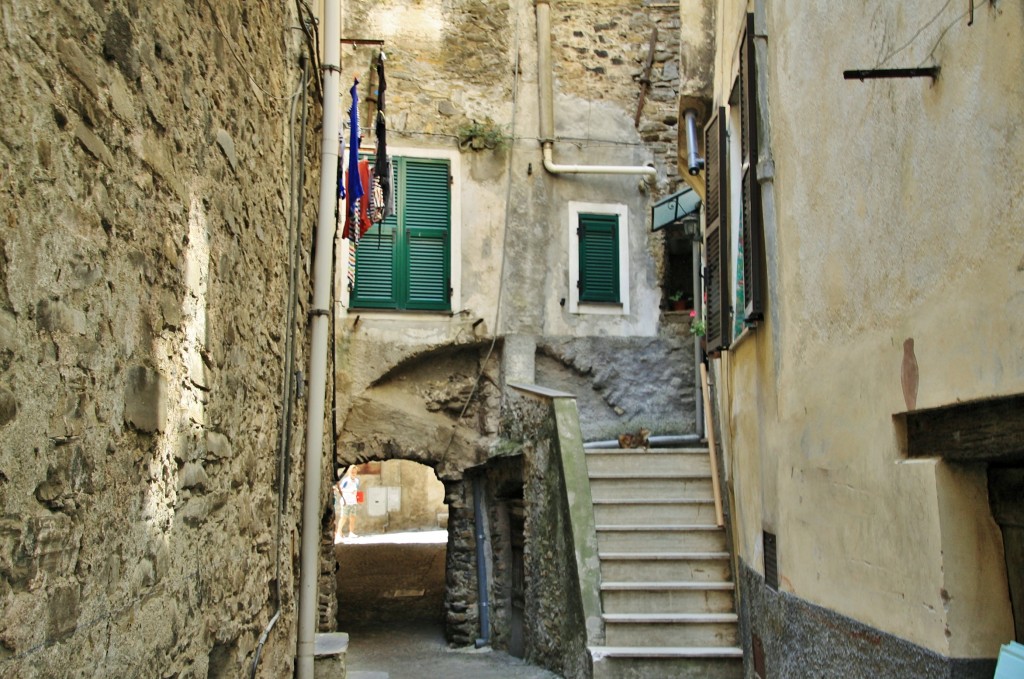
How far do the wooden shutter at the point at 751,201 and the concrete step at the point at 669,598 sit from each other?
2.63 m

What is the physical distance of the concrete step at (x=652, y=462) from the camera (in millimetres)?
9008

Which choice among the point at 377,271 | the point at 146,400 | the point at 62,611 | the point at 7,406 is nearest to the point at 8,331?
the point at 7,406

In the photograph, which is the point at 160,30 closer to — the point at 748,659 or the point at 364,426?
the point at 748,659

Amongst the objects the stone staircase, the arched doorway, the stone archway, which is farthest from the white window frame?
the arched doorway

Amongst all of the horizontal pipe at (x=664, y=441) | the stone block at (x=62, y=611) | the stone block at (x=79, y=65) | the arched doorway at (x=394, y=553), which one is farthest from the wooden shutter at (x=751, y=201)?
the arched doorway at (x=394, y=553)

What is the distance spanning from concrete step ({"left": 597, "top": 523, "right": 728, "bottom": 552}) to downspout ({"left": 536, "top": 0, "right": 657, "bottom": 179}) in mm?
4943

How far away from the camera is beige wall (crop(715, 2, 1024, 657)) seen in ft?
9.12

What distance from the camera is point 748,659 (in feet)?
21.4

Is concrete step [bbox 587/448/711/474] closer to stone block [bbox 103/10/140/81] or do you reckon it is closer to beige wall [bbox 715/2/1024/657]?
beige wall [bbox 715/2/1024/657]

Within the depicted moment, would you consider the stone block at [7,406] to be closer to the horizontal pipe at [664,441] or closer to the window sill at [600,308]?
the horizontal pipe at [664,441]

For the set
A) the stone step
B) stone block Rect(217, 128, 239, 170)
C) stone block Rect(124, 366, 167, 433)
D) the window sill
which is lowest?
the stone step

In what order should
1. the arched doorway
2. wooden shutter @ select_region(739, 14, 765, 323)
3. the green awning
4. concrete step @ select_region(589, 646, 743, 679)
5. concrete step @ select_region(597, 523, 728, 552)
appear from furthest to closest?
the arched doorway, the green awning, concrete step @ select_region(597, 523, 728, 552), concrete step @ select_region(589, 646, 743, 679), wooden shutter @ select_region(739, 14, 765, 323)

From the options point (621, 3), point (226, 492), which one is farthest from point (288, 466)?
point (621, 3)

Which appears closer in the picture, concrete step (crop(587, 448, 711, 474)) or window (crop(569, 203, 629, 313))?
concrete step (crop(587, 448, 711, 474))
